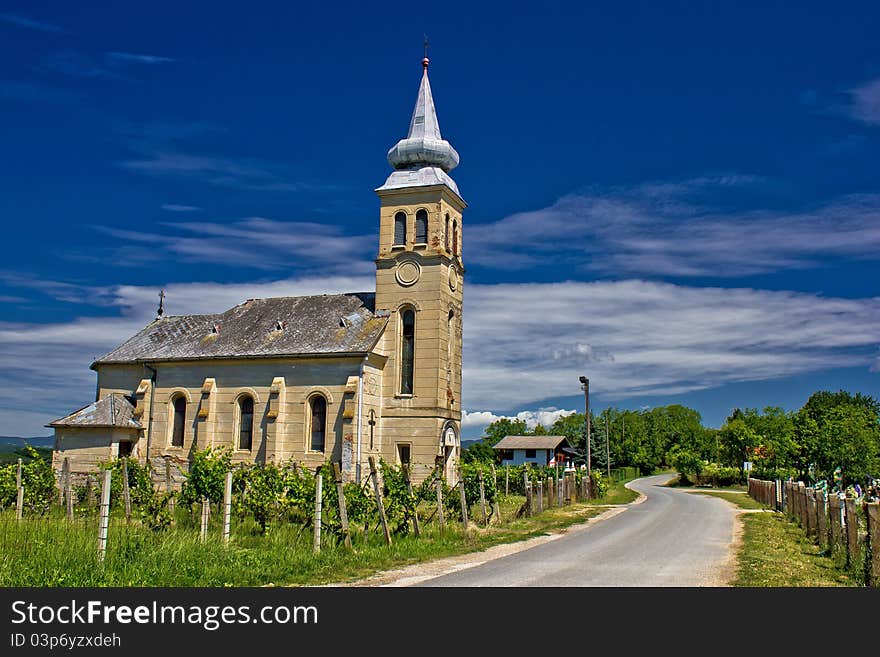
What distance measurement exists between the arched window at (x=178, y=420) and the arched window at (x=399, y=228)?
1525cm

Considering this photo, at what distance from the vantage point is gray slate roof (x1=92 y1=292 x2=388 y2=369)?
41.4 meters

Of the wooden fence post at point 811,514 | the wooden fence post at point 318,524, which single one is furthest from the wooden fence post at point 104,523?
the wooden fence post at point 811,514

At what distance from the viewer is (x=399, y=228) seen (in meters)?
42.9

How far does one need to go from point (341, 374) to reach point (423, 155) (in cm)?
1319

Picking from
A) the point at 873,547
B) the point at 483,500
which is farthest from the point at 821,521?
the point at 483,500

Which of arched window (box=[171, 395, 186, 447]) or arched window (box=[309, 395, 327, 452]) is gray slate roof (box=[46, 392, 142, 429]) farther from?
arched window (box=[309, 395, 327, 452])

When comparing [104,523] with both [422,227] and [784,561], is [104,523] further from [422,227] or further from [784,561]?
[422,227]

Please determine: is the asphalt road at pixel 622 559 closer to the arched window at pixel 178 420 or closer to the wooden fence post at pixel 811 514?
the wooden fence post at pixel 811 514

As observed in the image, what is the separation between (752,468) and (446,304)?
1332 inches

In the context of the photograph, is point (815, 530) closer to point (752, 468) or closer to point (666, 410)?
point (752, 468)

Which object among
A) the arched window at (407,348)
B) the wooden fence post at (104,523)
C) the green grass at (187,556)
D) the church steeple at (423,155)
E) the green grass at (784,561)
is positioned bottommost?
the green grass at (784,561)

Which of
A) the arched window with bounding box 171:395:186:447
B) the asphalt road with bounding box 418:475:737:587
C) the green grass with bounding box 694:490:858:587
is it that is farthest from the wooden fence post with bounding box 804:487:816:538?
the arched window with bounding box 171:395:186:447

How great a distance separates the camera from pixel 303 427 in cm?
4062

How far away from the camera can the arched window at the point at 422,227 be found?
42.4 metres
